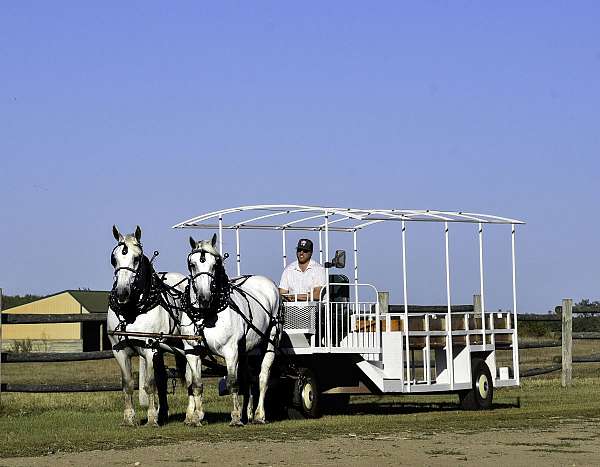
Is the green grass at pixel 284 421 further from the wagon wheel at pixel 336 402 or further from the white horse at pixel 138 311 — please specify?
the white horse at pixel 138 311

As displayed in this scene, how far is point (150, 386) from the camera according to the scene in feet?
54.8

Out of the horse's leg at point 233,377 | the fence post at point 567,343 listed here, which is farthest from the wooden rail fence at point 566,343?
the horse's leg at point 233,377

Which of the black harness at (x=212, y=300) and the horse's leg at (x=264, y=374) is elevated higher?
the black harness at (x=212, y=300)

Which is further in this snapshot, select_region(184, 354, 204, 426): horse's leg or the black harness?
select_region(184, 354, 204, 426): horse's leg

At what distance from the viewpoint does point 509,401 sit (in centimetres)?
2186

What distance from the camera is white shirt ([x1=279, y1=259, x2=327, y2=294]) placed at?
18.7 meters

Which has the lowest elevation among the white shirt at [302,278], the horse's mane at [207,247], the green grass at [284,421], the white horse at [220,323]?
the green grass at [284,421]

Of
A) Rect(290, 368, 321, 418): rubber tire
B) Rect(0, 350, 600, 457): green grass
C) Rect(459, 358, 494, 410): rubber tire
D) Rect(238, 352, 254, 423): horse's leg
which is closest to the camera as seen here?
Rect(0, 350, 600, 457): green grass

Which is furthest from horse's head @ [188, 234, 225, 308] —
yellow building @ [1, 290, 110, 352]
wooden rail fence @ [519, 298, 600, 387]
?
yellow building @ [1, 290, 110, 352]

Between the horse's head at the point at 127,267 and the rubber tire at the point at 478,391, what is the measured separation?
19.8 ft

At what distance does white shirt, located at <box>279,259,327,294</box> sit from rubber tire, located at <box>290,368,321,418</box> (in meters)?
1.26

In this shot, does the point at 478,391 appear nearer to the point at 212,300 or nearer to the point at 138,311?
the point at 212,300

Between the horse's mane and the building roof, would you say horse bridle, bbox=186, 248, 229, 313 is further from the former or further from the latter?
the building roof

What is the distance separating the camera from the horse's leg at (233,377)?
16359mm
